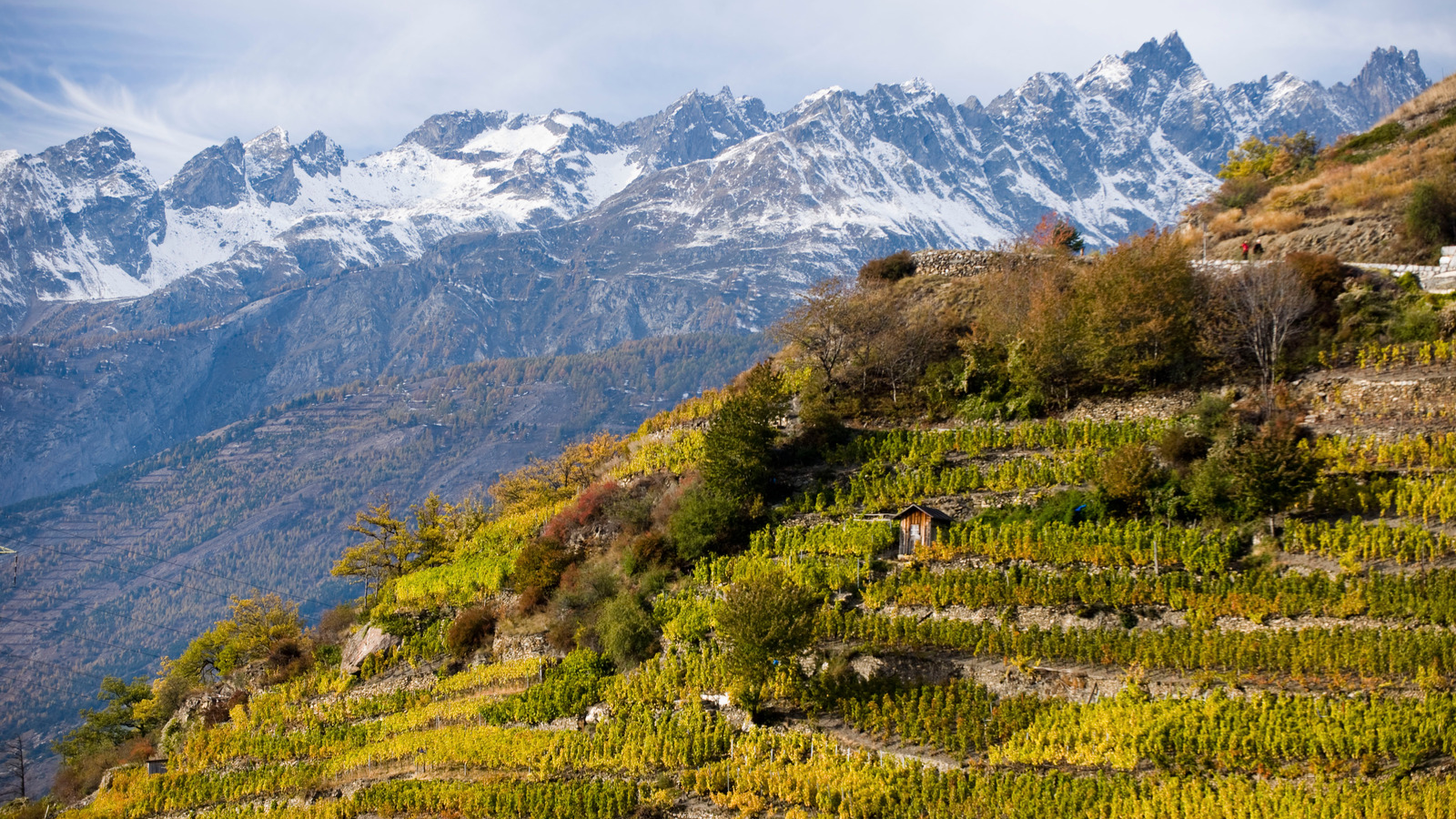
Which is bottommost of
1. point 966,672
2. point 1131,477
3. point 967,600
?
point 966,672

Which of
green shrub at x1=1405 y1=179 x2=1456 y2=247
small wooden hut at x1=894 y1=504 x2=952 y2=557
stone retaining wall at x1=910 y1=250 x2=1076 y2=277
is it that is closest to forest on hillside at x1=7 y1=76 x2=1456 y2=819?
small wooden hut at x1=894 y1=504 x2=952 y2=557

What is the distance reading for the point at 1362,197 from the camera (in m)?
42.0

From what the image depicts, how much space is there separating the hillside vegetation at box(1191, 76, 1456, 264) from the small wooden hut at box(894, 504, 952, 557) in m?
22.2

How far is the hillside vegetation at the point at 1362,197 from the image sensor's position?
38.0 meters

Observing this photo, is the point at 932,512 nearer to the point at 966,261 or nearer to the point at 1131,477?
the point at 1131,477

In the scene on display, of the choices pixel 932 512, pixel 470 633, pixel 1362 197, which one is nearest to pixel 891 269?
pixel 932 512

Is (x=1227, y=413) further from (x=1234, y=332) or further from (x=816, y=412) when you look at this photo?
(x=816, y=412)

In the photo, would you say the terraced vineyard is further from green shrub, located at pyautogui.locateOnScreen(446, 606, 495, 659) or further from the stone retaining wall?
the stone retaining wall

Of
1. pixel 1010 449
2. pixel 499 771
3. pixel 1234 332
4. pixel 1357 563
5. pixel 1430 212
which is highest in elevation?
pixel 1430 212

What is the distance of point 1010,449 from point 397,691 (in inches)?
1056

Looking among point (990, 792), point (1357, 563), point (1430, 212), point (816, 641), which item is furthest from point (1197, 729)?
point (1430, 212)

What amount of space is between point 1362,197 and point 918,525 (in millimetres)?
28556

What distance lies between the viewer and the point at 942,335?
41156 millimetres

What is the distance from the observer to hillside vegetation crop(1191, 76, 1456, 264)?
37969 millimetres
